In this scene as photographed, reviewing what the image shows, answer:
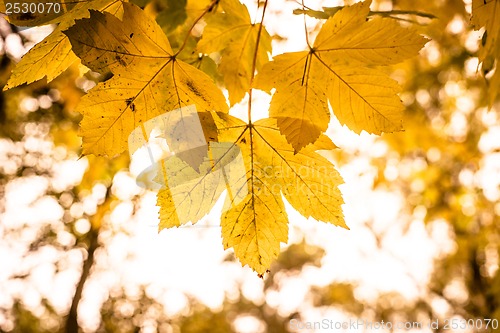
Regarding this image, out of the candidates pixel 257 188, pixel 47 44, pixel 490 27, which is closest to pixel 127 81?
pixel 47 44

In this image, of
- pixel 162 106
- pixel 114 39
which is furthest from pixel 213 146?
pixel 114 39

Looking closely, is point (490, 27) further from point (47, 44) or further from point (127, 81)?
point (47, 44)

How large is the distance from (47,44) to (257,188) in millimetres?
522

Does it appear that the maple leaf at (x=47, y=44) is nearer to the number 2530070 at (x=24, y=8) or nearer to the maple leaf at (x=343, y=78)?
the number 2530070 at (x=24, y=8)

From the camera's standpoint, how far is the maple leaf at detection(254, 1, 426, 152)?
0.70 meters

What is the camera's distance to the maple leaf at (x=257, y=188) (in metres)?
0.76

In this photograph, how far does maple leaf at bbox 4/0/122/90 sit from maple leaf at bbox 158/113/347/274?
0.32 metres

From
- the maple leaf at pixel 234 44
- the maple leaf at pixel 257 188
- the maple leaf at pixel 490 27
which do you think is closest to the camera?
the maple leaf at pixel 490 27

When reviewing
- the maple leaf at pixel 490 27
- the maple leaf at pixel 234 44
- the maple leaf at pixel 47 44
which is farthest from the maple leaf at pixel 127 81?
the maple leaf at pixel 490 27

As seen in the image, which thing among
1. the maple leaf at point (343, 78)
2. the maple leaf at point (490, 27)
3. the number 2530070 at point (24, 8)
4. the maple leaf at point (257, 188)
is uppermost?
the maple leaf at point (490, 27)

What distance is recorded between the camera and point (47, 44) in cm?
69

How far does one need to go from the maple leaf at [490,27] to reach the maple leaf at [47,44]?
737mm

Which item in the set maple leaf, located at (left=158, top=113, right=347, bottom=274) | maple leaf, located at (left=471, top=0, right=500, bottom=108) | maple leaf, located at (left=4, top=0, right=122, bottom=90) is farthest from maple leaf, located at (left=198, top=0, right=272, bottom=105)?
maple leaf, located at (left=471, top=0, right=500, bottom=108)

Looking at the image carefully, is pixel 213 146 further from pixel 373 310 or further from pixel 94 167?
pixel 373 310
